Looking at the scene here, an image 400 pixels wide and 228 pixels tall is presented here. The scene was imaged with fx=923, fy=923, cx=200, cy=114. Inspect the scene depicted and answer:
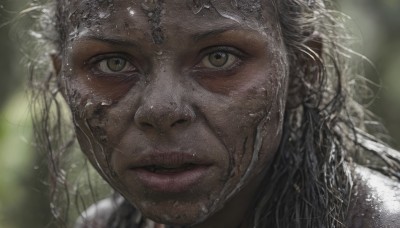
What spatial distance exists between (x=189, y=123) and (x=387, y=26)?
2213mm

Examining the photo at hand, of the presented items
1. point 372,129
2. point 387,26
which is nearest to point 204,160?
point 372,129

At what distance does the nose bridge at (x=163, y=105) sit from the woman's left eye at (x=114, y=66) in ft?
0.31

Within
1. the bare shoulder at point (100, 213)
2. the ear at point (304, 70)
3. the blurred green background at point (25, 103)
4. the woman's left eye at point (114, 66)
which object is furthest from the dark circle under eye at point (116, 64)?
the blurred green background at point (25, 103)

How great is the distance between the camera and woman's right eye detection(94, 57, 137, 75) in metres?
2.11

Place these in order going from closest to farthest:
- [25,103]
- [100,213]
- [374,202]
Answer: [374,202] < [100,213] < [25,103]

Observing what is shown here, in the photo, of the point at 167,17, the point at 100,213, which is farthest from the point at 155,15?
the point at 100,213

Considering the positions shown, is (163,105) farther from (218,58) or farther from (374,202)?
(374,202)

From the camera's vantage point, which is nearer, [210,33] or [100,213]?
[210,33]

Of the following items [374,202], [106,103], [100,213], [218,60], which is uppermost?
[218,60]

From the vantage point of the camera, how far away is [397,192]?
88.0 inches

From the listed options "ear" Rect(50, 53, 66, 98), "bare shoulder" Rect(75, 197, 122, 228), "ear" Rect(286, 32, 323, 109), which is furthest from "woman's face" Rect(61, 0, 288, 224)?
"bare shoulder" Rect(75, 197, 122, 228)

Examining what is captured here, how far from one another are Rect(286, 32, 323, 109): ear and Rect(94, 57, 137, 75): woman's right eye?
47cm

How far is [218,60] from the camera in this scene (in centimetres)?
210

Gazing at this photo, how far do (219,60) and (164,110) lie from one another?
21cm
